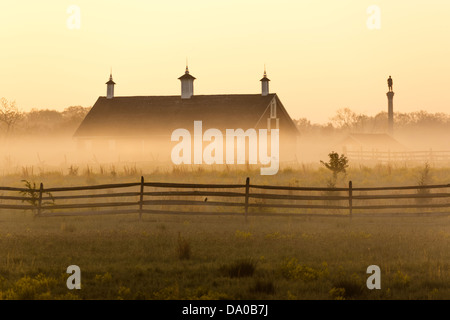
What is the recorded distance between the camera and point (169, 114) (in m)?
48.1

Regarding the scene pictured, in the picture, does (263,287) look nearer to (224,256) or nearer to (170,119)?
(224,256)

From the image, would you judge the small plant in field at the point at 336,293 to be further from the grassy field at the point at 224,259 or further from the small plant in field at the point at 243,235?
the small plant in field at the point at 243,235

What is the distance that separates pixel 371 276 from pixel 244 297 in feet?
8.44

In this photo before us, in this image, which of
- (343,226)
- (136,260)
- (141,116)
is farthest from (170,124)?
(136,260)

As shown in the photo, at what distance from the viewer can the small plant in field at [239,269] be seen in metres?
9.07

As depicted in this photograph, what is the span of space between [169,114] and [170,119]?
2.94 feet

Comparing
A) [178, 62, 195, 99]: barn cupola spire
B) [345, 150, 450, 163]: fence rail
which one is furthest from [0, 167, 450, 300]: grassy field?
[178, 62, 195, 99]: barn cupola spire

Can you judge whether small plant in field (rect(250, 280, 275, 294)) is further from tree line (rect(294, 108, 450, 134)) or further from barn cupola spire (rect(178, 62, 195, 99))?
tree line (rect(294, 108, 450, 134))

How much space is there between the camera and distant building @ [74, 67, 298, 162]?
152 ft

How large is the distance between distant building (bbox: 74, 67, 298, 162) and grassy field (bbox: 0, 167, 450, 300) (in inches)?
1115

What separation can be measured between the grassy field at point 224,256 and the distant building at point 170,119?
28324 mm

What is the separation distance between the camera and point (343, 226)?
1634 centimetres

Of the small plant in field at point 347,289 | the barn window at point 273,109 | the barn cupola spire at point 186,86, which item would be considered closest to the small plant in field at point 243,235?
the small plant in field at point 347,289
